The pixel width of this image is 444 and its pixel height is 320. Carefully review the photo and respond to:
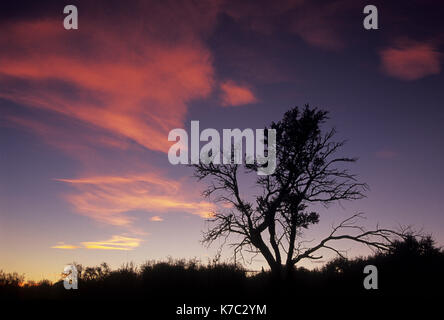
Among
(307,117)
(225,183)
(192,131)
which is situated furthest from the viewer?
(225,183)

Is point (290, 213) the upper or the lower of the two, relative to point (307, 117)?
lower

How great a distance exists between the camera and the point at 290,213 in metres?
17.9

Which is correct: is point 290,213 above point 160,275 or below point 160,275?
above

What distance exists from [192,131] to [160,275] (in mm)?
6455
